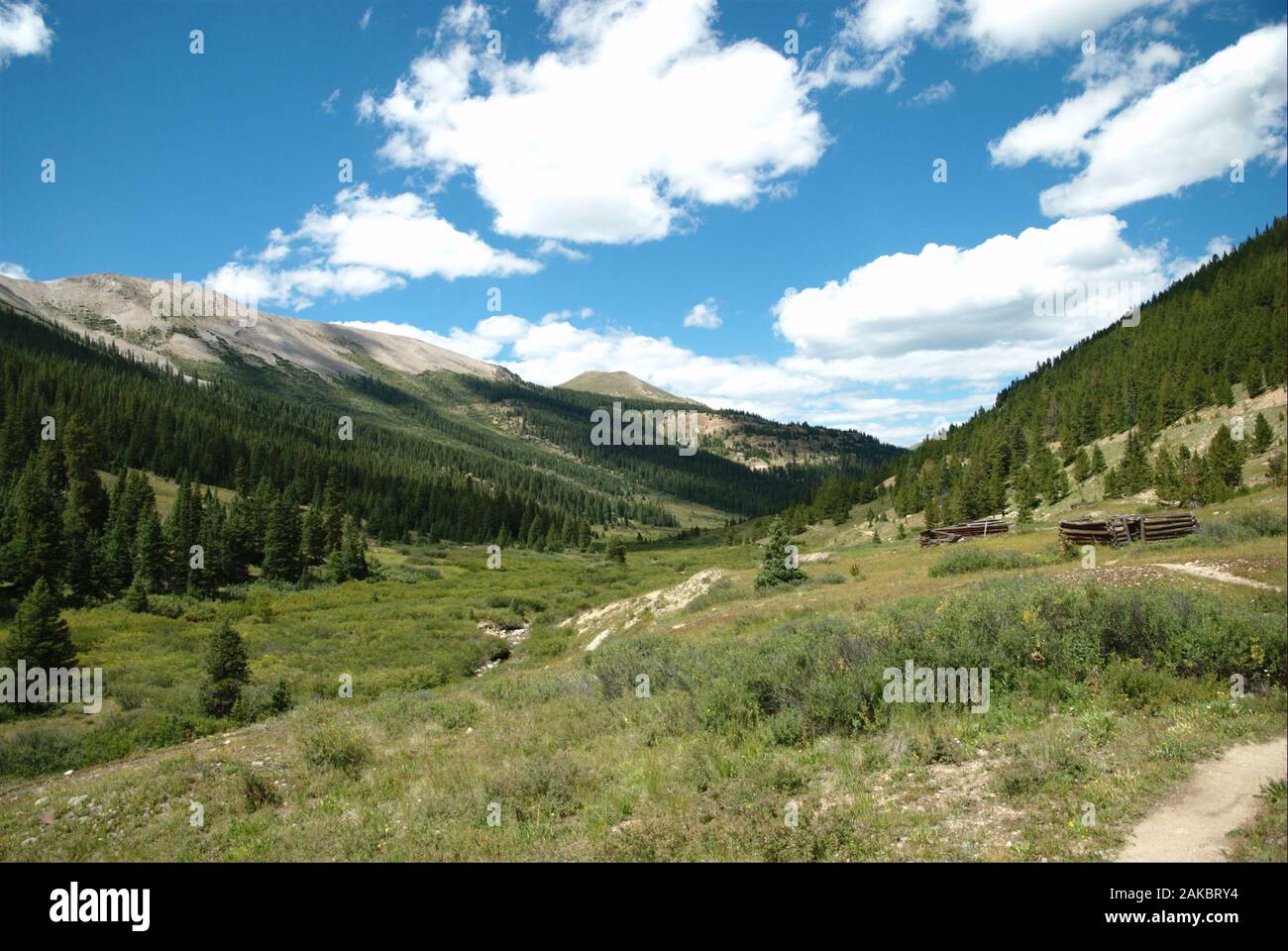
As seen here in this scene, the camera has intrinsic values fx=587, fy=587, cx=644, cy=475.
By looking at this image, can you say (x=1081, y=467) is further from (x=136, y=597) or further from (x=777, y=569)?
(x=136, y=597)

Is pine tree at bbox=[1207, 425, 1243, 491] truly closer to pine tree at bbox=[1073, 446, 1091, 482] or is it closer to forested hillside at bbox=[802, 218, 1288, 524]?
forested hillside at bbox=[802, 218, 1288, 524]

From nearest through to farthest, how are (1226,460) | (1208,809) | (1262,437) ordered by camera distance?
(1208,809) → (1226,460) → (1262,437)

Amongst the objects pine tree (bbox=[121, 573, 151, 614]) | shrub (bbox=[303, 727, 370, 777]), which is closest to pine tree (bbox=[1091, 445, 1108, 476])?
shrub (bbox=[303, 727, 370, 777])

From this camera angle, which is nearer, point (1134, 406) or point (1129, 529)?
point (1129, 529)

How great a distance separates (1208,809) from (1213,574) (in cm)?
1491

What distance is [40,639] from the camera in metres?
33.8

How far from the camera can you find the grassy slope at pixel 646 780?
6.88 metres

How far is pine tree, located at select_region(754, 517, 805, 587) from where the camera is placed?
37250 millimetres

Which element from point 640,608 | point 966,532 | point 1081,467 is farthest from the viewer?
point 1081,467

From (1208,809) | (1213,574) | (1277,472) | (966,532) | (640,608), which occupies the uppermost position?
(1277,472)

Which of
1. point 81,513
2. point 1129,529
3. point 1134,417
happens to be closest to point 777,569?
point 1129,529

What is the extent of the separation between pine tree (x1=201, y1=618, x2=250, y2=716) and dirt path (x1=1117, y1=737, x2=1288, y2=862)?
103 ft
